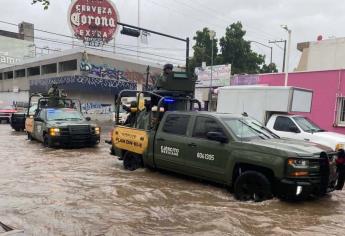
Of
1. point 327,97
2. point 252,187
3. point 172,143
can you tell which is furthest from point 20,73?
point 252,187

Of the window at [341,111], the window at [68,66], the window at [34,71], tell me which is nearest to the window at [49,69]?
the window at [34,71]

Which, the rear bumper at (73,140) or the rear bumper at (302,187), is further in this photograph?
the rear bumper at (73,140)

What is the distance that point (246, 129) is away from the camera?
816cm

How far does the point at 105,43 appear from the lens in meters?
36.8

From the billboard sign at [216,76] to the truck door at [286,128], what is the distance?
14545 millimetres

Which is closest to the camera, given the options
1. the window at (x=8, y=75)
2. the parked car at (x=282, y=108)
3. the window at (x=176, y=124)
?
the window at (x=176, y=124)

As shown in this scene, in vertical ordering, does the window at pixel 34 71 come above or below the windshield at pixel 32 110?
above

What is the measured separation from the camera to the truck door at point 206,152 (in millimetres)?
7809

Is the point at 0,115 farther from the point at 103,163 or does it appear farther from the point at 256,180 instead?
the point at 256,180

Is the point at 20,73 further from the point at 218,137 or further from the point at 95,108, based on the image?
the point at 218,137

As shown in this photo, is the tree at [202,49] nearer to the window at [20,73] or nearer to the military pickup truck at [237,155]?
the window at [20,73]

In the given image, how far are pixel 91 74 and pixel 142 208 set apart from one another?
2860cm

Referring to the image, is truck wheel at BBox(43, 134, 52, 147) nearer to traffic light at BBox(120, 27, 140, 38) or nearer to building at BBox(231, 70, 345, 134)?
traffic light at BBox(120, 27, 140, 38)

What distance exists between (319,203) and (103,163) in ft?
20.9
